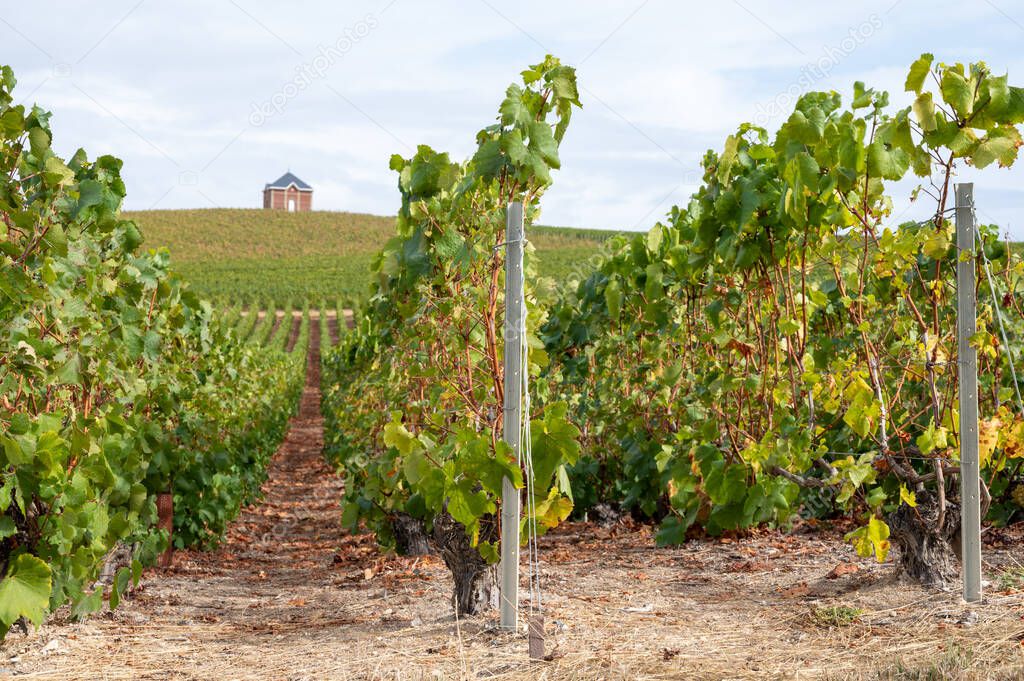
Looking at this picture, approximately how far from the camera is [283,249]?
3145 inches

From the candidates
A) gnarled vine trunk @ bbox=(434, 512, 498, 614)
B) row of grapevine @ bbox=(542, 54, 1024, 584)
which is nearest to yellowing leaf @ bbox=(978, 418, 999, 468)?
row of grapevine @ bbox=(542, 54, 1024, 584)

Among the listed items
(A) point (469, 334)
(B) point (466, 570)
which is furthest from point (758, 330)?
(B) point (466, 570)

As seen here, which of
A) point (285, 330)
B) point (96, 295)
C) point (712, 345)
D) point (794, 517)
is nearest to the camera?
point (96, 295)

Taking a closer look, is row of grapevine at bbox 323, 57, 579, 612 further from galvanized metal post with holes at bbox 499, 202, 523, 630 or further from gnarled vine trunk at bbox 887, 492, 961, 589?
gnarled vine trunk at bbox 887, 492, 961, 589

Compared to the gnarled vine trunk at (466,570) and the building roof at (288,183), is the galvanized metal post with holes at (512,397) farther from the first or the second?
the building roof at (288,183)

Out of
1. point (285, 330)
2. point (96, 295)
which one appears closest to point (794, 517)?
point (96, 295)

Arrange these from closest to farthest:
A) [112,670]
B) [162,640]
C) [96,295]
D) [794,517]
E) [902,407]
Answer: [112,670]
[162,640]
[96,295]
[902,407]
[794,517]

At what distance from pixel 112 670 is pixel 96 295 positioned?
1.69 m

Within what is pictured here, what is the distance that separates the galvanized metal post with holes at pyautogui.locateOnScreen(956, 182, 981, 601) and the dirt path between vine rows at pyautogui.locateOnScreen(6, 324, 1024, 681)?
0.19 meters

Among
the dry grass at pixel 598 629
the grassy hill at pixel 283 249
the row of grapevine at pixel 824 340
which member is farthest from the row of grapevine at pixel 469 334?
the grassy hill at pixel 283 249

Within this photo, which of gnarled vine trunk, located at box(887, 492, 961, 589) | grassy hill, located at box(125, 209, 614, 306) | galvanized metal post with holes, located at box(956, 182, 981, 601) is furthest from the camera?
grassy hill, located at box(125, 209, 614, 306)

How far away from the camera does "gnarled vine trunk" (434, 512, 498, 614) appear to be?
154 inches

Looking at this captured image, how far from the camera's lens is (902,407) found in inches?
198

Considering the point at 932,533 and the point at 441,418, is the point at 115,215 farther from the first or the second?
the point at 932,533
